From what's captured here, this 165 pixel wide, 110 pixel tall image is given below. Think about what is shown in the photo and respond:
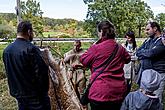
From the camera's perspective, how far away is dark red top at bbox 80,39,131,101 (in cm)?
407

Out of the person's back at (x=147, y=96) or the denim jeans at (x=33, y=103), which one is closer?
the person's back at (x=147, y=96)

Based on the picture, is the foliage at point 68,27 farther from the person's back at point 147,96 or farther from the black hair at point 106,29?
the person's back at point 147,96

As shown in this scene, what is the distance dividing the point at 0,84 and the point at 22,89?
25.1 feet

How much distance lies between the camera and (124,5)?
48656mm

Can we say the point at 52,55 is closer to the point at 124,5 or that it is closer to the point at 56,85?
the point at 56,85

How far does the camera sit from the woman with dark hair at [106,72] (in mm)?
4074

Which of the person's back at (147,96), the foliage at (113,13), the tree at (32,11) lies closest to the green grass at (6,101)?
the person's back at (147,96)

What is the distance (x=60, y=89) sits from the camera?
218 inches

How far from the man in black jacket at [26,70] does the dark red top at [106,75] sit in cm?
56

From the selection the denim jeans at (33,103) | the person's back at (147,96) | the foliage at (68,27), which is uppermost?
the person's back at (147,96)

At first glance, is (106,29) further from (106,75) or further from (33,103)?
(33,103)

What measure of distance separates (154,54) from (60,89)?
1601 mm

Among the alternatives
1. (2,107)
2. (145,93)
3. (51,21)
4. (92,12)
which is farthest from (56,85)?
(51,21)

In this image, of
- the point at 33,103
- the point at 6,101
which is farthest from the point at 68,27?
the point at 33,103
